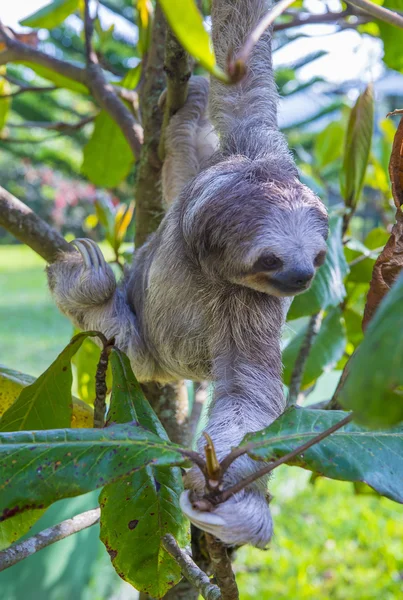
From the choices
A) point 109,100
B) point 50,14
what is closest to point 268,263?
point 50,14

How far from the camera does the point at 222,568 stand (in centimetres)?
100

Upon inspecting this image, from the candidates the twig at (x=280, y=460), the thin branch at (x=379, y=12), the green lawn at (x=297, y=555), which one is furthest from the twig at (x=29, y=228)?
the green lawn at (x=297, y=555)

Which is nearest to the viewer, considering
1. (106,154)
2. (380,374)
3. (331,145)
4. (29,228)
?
(380,374)

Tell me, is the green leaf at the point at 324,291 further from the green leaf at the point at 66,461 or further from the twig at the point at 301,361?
the green leaf at the point at 66,461

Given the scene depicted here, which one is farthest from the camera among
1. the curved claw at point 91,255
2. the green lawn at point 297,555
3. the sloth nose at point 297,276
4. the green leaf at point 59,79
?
the green lawn at point 297,555

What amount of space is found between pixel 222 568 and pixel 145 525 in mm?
267

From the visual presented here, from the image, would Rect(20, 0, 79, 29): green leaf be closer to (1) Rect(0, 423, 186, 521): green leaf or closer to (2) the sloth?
(2) the sloth

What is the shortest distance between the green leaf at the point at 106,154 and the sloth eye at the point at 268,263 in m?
1.57

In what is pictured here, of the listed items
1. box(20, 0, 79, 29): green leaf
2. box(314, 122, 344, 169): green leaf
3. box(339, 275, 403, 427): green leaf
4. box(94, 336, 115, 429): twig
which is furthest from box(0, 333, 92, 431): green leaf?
box(314, 122, 344, 169): green leaf

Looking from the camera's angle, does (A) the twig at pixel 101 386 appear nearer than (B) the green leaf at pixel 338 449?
No

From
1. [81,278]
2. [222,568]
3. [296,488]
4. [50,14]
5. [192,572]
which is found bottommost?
[296,488]

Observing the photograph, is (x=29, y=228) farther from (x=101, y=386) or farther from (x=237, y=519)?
(x=237, y=519)

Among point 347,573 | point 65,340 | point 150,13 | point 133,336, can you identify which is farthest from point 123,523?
point 65,340

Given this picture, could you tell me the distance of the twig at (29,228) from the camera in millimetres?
1750
